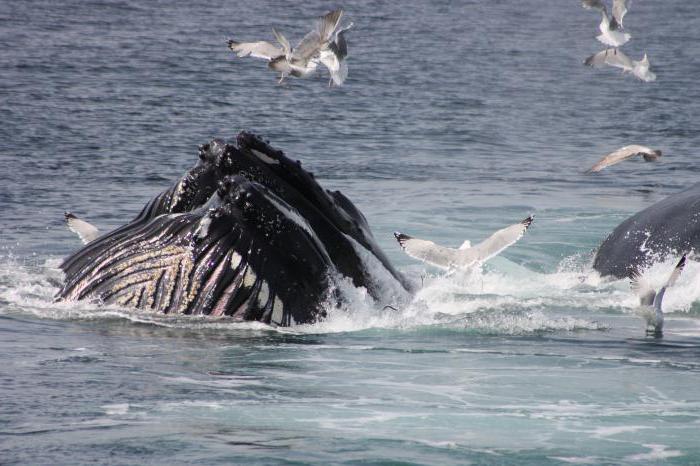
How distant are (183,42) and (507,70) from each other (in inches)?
320

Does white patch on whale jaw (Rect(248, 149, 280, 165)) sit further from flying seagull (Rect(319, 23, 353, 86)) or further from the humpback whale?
flying seagull (Rect(319, 23, 353, 86))

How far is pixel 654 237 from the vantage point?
42.9 feet

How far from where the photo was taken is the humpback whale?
12789 millimetres

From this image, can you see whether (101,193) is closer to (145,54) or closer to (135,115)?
(135,115)

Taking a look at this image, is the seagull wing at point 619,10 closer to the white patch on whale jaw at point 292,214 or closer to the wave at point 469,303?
the wave at point 469,303

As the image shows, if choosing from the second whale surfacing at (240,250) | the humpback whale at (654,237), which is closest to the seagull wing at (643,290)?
the humpback whale at (654,237)

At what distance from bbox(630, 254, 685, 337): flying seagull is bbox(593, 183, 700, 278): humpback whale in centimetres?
103

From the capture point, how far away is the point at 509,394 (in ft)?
29.5

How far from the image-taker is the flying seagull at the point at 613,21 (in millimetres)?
18219

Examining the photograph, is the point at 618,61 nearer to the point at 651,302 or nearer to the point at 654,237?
the point at 654,237

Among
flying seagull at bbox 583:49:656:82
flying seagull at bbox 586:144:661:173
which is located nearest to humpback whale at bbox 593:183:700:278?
flying seagull at bbox 586:144:661:173

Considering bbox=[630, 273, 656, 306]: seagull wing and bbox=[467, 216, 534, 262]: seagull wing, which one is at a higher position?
bbox=[467, 216, 534, 262]: seagull wing

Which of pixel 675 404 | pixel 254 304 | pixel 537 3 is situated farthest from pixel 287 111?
pixel 537 3

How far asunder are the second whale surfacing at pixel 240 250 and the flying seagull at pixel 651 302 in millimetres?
2031
